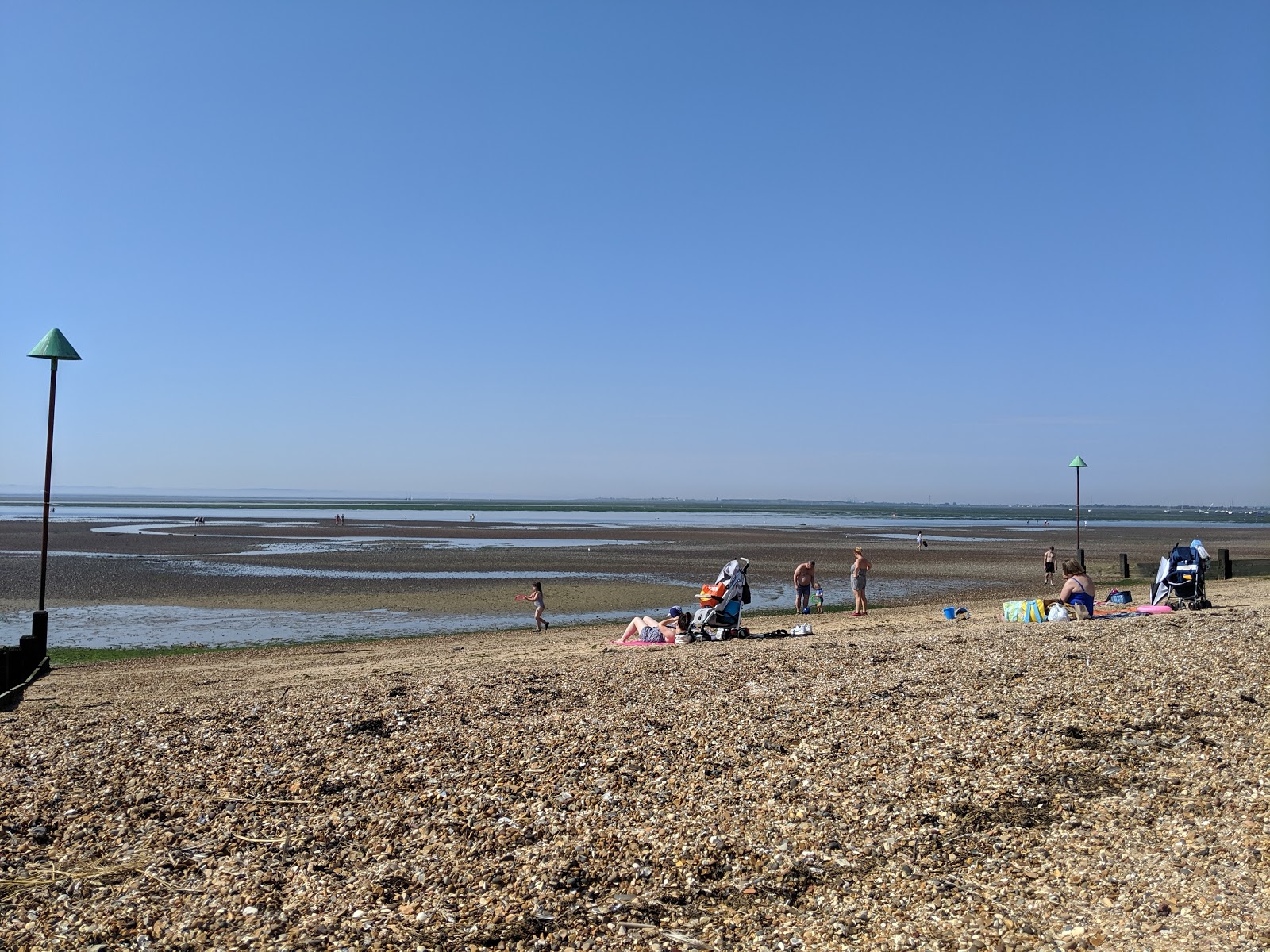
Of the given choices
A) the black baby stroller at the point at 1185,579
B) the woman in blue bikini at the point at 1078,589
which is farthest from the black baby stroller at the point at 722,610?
the black baby stroller at the point at 1185,579

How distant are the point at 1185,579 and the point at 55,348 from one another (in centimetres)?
1879

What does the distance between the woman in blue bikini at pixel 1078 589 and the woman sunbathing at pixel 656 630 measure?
6.69 metres

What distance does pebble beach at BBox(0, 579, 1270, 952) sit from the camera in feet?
15.4

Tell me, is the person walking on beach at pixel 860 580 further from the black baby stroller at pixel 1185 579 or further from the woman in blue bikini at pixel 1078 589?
the black baby stroller at pixel 1185 579

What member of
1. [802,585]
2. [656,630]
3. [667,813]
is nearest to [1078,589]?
[802,585]

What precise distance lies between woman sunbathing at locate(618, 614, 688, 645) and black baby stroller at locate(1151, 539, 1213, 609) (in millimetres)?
8991

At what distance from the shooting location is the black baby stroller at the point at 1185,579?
640 inches

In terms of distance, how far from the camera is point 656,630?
15.5m

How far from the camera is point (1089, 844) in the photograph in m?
5.43

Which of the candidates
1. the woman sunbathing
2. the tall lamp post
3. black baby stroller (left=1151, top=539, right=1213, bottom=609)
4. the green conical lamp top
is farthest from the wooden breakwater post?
black baby stroller (left=1151, top=539, right=1213, bottom=609)

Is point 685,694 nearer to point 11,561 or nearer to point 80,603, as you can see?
point 80,603

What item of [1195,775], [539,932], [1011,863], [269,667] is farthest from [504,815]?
[269,667]

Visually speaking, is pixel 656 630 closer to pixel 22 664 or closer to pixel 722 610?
pixel 722 610

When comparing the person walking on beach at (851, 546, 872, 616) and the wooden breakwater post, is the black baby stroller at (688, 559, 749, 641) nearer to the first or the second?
the person walking on beach at (851, 546, 872, 616)
